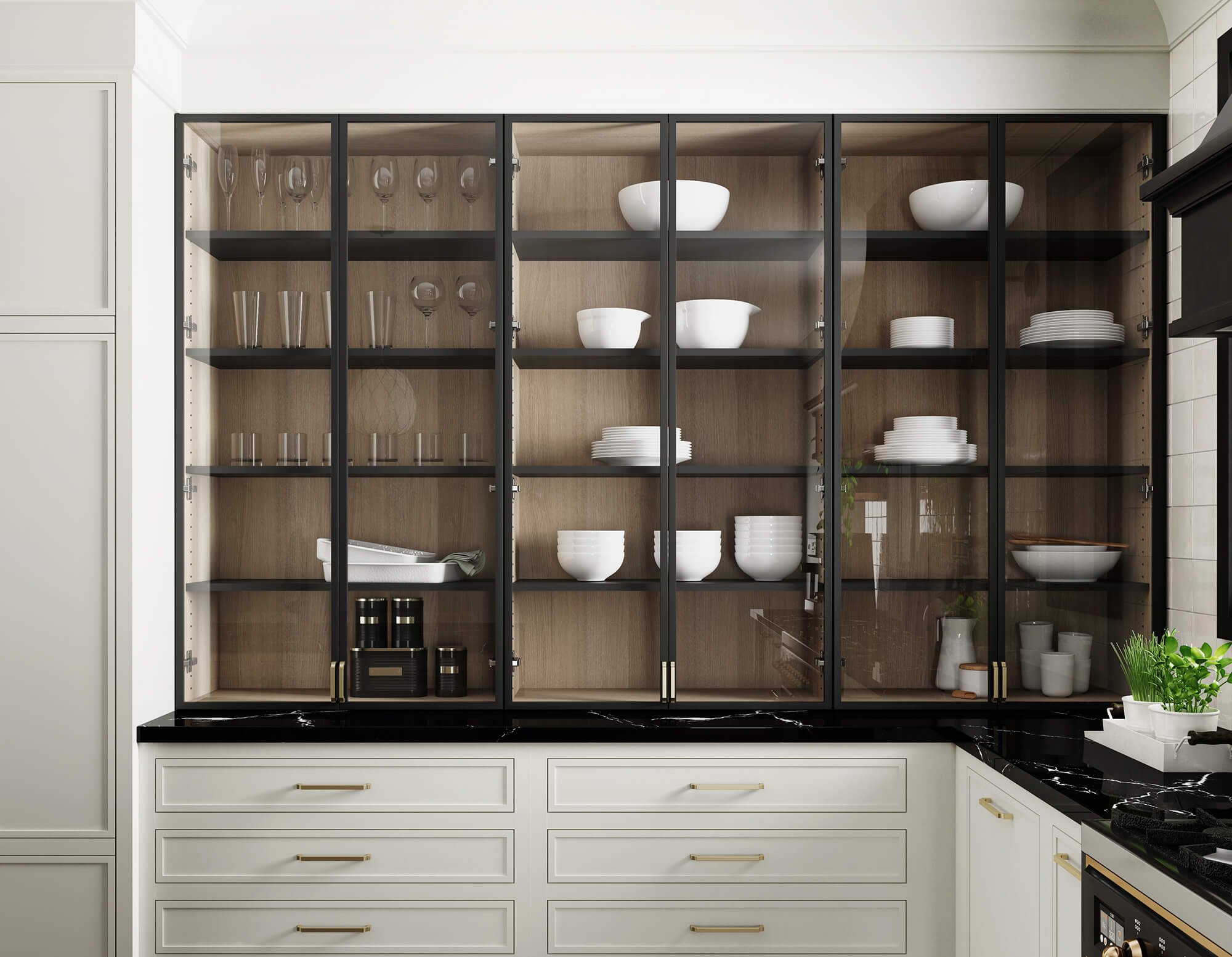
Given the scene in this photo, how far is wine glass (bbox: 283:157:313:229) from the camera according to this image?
2.45 meters

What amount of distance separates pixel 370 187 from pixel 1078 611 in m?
2.31

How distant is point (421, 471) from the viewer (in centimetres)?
244

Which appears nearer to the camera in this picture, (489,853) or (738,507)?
(489,853)

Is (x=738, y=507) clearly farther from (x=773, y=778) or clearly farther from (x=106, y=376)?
(x=106, y=376)

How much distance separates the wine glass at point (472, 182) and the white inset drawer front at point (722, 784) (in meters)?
1.52

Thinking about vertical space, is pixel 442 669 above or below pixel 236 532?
below

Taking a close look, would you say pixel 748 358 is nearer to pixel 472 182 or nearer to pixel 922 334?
pixel 922 334

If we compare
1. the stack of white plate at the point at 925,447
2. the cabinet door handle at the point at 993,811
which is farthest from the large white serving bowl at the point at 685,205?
the cabinet door handle at the point at 993,811

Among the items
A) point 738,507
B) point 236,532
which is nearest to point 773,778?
point 738,507

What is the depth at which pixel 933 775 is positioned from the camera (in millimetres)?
2184

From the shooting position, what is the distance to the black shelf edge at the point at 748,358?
2.41 metres

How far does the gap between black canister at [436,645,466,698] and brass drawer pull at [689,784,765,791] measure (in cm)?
71

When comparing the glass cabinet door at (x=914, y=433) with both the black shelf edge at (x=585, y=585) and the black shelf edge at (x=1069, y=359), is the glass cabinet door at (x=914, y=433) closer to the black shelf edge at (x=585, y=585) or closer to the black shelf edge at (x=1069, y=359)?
the black shelf edge at (x=1069, y=359)

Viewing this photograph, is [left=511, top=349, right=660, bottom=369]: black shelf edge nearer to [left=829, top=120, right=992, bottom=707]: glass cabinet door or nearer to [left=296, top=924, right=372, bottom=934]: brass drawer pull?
[left=829, top=120, right=992, bottom=707]: glass cabinet door
